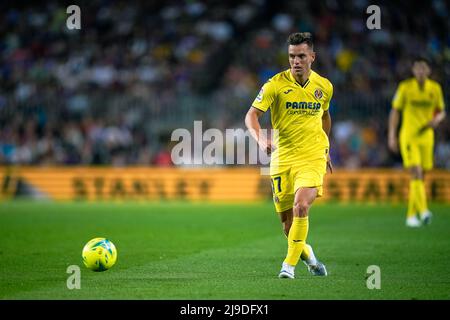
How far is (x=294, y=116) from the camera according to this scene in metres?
9.80

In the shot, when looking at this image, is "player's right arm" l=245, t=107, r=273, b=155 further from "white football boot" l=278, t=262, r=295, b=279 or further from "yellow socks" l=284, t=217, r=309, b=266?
"white football boot" l=278, t=262, r=295, b=279

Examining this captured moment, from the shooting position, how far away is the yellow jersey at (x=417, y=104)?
1625 cm

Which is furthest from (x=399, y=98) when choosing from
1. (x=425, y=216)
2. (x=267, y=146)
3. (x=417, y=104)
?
(x=267, y=146)

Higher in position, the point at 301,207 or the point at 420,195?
the point at 301,207

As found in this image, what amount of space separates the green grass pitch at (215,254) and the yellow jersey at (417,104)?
1.74 m

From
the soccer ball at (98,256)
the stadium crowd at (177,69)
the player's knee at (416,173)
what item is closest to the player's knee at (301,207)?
the soccer ball at (98,256)

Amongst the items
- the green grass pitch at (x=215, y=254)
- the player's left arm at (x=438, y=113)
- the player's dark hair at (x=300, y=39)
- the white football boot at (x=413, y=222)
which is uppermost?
the player's dark hair at (x=300, y=39)

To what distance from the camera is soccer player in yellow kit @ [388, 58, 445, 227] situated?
16.2 m

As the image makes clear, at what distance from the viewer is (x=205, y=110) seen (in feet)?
88.4

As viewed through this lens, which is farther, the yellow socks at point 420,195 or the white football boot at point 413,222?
the white football boot at point 413,222

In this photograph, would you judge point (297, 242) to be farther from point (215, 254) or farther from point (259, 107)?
point (215, 254)

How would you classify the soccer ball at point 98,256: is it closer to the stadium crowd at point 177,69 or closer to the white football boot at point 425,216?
the white football boot at point 425,216

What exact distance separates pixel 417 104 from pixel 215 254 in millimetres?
6116

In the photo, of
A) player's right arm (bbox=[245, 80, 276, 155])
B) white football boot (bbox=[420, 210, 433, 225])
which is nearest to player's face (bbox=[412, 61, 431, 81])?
white football boot (bbox=[420, 210, 433, 225])
